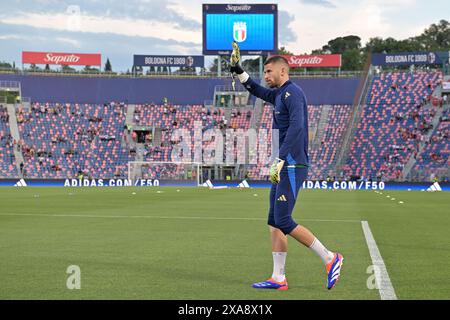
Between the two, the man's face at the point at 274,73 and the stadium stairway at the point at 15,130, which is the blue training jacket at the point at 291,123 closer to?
the man's face at the point at 274,73

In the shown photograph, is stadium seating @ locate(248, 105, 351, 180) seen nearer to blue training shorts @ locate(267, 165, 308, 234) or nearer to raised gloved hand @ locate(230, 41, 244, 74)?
raised gloved hand @ locate(230, 41, 244, 74)

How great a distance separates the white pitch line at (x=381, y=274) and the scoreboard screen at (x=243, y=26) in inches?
2345

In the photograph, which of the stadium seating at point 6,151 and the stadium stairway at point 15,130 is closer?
the stadium seating at point 6,151

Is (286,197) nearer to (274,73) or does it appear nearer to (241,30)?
(274,73)

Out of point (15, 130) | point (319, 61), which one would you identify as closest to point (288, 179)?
point (15, 130)

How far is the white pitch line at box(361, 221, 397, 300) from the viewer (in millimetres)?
7566

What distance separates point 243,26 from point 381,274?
6584cm

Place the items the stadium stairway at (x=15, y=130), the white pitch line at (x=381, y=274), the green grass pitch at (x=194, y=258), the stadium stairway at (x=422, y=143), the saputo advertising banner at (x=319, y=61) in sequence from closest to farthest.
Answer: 1. the white pitch line at (x=381, y=274)
2. the green grass pitch at (x=194, y=258)
3. the stadium stairway at (x=422, y=143)
4. the stadium stairway at (x=15, y=130)
5. the saputo advertising banner at (x=319, y=61)

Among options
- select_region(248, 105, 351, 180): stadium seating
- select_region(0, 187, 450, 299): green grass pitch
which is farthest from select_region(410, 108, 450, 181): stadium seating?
select_region(0, 187, 450, 299): green grass pitch

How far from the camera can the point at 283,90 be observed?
8.47m

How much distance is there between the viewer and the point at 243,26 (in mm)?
73188

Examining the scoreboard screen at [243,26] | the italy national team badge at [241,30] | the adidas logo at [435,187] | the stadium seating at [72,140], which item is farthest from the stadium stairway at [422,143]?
the stadium seating at [72,140]

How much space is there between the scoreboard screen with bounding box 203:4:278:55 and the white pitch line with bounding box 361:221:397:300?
59.6 meters

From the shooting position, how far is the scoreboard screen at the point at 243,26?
7275 cm
